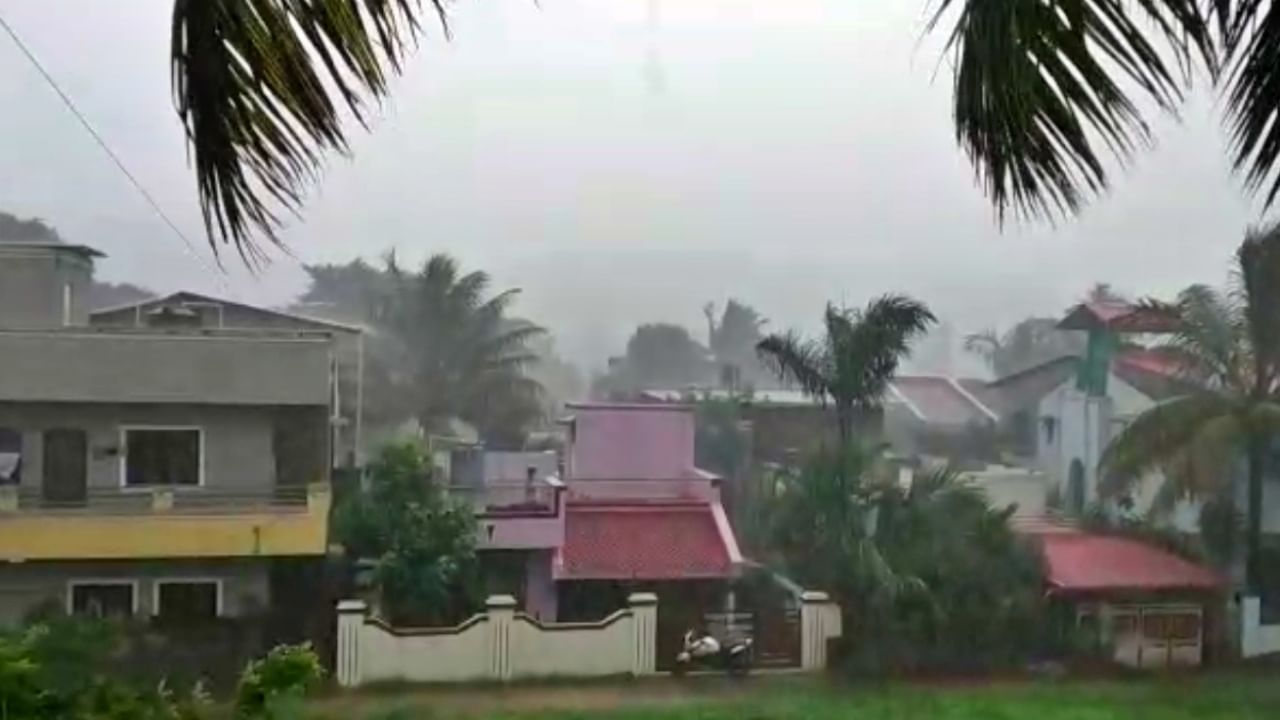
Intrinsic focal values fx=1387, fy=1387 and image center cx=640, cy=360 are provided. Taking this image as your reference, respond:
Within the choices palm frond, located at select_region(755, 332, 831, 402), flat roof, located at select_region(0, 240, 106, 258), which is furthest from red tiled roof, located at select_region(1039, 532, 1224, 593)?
flat roof, located at select_region(0, 240, 106, 258)

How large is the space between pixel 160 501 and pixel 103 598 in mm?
169

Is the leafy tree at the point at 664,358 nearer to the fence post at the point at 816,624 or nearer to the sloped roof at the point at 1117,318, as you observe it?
the fence post at the point at 816,624

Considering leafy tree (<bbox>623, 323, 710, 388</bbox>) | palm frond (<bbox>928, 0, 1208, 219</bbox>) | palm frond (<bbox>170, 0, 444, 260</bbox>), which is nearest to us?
palm frond (<bbox>170, 0, 444, 260</bbox>)

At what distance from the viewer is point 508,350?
2.14m

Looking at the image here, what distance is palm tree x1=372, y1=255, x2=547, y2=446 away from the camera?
2109mm

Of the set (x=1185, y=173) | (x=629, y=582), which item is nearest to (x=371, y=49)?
(x=629, y=582)

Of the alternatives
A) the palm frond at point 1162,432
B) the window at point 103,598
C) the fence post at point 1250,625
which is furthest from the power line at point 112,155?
the fence post at point 1250,625

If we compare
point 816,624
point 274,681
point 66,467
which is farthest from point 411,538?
point 816,624

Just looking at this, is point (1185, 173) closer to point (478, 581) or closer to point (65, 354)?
point (478, 581)

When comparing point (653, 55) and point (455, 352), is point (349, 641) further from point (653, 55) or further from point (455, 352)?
point (653, 55)

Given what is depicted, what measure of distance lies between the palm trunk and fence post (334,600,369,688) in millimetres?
1440

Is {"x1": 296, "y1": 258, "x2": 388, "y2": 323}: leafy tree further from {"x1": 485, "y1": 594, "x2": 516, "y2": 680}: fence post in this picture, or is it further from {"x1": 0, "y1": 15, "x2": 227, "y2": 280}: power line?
{"x1": 485, "y1": 594, "x2": 516, "y2": 680}: fence post

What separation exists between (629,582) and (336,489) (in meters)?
0.48

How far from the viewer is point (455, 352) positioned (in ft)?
6.99
